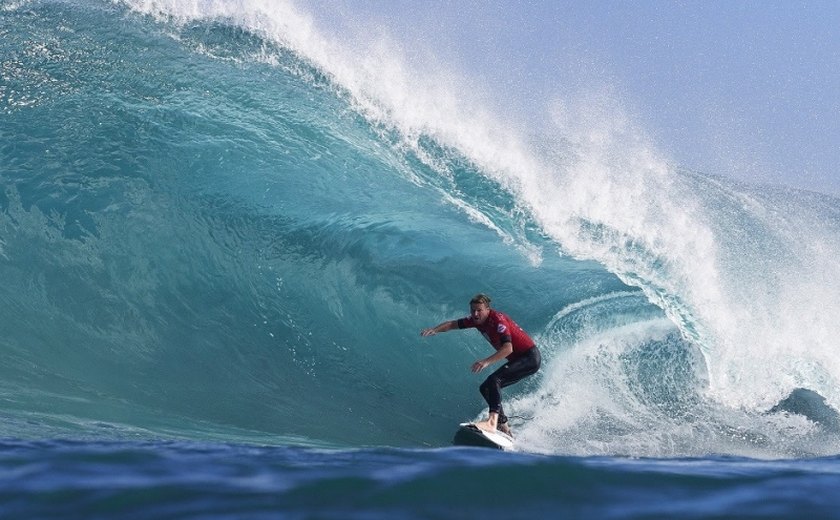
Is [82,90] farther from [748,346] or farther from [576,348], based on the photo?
[748,346]

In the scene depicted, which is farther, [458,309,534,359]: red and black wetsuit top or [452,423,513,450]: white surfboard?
[458,309,534,359]: red and black wetsuit top

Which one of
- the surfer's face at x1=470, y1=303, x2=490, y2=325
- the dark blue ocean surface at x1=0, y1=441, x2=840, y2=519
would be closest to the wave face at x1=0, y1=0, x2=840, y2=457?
the surfer's face at x1=470, y1=303, x2=490, y2=325

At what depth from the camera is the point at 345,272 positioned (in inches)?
412

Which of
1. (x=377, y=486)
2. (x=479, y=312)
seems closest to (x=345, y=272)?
(x=479, y=312)

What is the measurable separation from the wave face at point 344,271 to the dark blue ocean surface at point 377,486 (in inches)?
114

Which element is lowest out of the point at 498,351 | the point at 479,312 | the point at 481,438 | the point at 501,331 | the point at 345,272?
the point at 481,438

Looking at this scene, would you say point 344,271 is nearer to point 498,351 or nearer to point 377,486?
point 498,351

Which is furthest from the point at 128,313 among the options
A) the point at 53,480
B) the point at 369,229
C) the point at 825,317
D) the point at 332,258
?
the point at 825,317

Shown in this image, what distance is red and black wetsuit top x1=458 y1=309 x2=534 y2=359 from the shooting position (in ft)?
25.6

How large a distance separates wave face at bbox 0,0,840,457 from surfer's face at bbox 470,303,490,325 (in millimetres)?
1324

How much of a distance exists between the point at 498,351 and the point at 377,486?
→ 5.03m

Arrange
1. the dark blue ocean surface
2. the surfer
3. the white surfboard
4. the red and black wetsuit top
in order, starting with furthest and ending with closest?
the red and black wetsuit top
the surfer
the white surfboard
the dark blue ocean surface

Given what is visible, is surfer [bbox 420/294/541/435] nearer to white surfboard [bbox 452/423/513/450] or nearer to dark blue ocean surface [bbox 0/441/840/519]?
white surfboard [bbox 452/423/513/450]

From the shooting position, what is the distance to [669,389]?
31.1 feet
